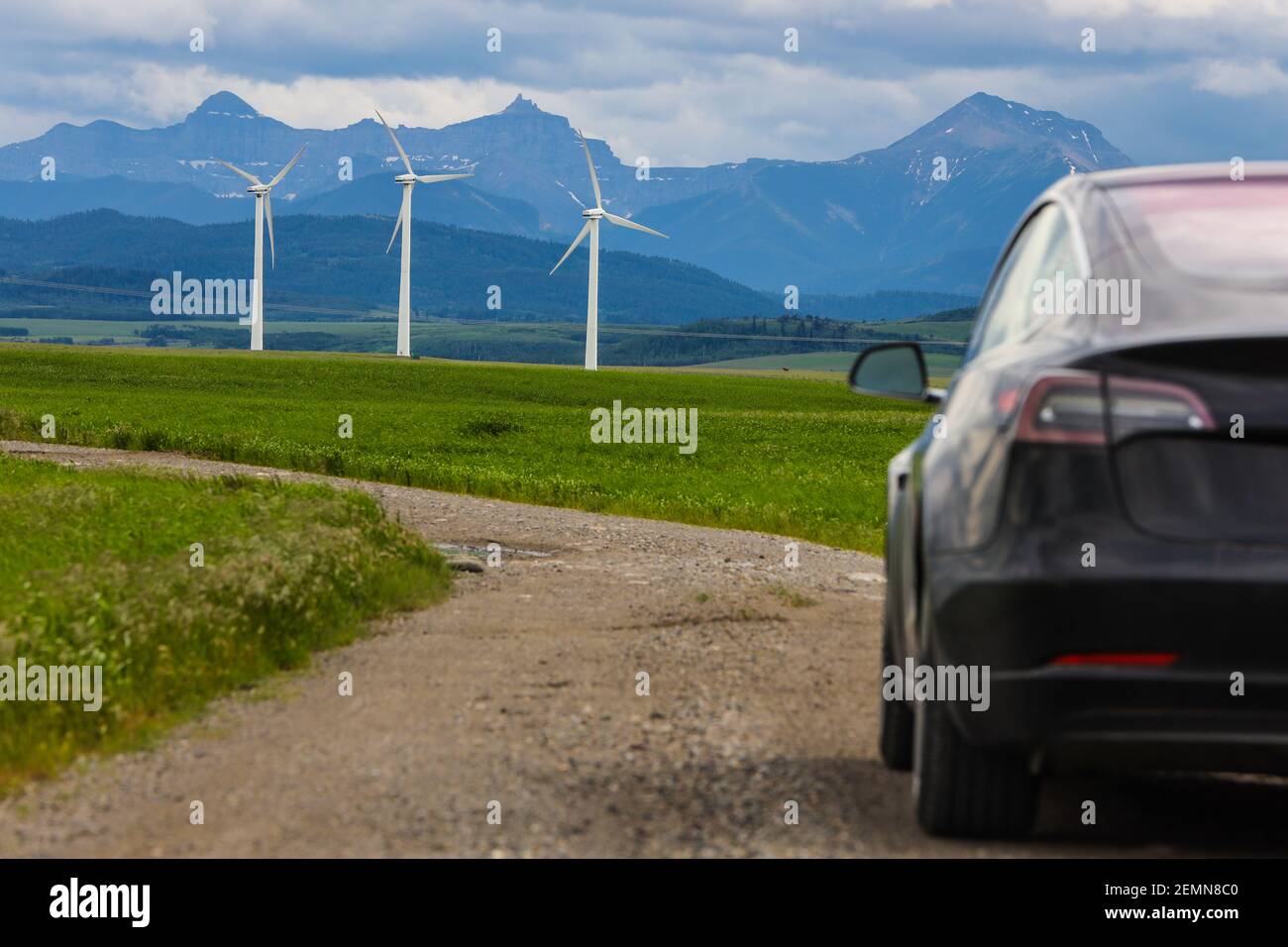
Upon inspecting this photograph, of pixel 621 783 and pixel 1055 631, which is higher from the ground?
pixel 1055 631

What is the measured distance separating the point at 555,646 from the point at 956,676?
5.43 m

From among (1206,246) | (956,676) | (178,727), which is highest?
(1206,246)

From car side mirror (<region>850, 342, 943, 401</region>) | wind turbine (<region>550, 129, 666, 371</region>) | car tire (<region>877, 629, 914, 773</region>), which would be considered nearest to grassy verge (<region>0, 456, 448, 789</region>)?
car tire (<region>877, 629, 914, 773</region>)

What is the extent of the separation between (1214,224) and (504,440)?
39.7 m

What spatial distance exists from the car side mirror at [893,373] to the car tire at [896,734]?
3.94 ft

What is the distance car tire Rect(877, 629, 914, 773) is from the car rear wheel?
3.72ft

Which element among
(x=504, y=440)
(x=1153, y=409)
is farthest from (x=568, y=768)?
(x=504, y=440)

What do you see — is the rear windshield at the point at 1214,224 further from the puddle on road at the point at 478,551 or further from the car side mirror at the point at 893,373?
the puddle on road at the point at 478,551

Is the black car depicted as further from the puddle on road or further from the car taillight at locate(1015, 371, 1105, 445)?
the puddle on road

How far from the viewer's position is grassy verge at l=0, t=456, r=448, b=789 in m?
8.32

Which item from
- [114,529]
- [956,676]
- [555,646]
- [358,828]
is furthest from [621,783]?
[114,529]

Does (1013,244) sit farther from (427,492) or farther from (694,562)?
(427,492)

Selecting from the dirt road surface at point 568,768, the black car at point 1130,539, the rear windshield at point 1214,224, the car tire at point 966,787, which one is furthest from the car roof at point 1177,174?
the dirt road surface at point 568,768

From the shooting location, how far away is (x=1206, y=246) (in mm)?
5852
